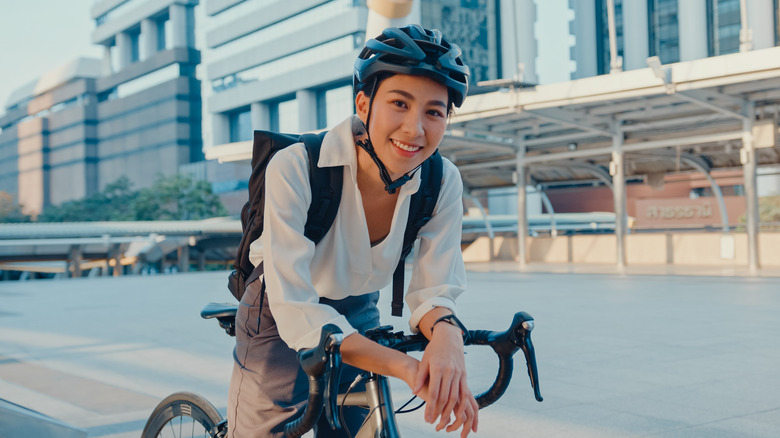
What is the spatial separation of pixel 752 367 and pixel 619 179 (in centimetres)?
1698

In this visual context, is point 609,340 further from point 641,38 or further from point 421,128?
point 641,38

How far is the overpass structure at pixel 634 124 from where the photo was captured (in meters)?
16.3

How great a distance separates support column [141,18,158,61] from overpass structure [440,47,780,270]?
71348 mm

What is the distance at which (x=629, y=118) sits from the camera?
20938 mm

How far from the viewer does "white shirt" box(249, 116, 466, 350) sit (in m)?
1.87

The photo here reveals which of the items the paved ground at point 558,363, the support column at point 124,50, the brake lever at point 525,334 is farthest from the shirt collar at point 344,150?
the support column at point 124,50

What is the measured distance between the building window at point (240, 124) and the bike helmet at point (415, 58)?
227 ft

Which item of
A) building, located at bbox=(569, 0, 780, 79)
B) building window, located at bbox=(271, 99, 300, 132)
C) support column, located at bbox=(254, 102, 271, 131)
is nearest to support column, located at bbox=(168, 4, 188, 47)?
support column, located at bbox=(254, 102, 271, 131)

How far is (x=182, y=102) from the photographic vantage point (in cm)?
8262

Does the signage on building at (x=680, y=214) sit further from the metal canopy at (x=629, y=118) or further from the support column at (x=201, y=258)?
the support column at (x=201, y=258)

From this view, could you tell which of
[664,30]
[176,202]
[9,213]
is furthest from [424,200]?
[9,213]

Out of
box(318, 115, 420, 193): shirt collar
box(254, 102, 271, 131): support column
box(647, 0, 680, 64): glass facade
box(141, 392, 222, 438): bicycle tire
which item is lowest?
box(141, 392, 222, 438): bicycle tire

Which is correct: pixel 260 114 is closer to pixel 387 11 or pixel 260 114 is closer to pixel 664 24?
pixel 664 24

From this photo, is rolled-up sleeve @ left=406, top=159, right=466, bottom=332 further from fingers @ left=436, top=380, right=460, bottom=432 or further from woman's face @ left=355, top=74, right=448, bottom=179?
fingers @ left=436, top=380, right=460, bottom=432
